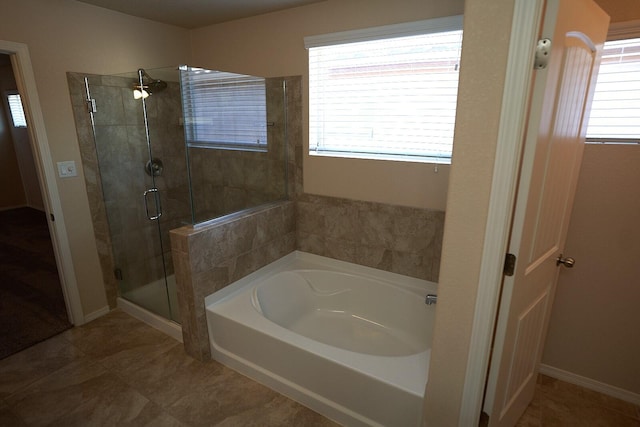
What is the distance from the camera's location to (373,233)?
101 inches

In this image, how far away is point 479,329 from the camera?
1253 mm

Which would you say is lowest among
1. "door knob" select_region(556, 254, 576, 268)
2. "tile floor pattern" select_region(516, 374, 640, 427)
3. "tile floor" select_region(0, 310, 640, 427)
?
"tile floor pattern" select_region(516, 374, 640, 427)

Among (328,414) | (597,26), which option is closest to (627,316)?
(597,26)

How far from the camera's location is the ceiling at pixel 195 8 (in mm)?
2377

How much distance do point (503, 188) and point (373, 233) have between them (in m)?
1.50

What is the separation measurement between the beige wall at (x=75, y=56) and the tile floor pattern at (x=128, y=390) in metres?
0.51

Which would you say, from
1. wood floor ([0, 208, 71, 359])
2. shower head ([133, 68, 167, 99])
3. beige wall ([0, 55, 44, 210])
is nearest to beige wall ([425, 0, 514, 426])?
shower head ([133, 68, 167, 99])

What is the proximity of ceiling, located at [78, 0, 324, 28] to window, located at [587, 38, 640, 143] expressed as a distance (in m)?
1.83

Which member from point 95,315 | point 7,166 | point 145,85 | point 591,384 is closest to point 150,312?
point 95,315

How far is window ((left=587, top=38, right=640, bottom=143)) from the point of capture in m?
1.69

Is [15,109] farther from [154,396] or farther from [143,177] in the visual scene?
[154,396]

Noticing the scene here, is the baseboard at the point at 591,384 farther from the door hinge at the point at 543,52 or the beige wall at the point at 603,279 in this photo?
the door hinge at the point at 543,52

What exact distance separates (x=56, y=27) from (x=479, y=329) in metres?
3.12

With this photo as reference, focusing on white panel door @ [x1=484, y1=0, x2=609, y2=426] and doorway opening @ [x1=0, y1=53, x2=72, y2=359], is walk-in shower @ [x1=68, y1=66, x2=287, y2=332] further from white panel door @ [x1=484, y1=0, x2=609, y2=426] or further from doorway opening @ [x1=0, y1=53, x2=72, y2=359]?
white panel door @ [x1=484, y1=0, x2=609, y2=426]
